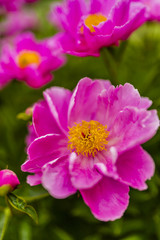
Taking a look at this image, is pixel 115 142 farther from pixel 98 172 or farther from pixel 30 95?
pixel 30 95

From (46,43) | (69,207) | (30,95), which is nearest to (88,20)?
(46,43)

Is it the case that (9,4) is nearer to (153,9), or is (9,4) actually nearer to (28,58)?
(28,58)

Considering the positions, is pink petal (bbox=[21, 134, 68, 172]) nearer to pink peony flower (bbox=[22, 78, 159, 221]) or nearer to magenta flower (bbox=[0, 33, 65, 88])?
pink peony flower (bbox=[22, 78, 159, 221])

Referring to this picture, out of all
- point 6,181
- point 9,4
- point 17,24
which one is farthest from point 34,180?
point 17,24

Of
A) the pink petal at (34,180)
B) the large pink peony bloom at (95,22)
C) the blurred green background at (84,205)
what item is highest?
the large pink peony bloom at (95,22)

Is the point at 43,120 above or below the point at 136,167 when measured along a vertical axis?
above

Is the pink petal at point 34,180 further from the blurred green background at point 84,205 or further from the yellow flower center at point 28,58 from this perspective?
the yellow flower center at point 28,58

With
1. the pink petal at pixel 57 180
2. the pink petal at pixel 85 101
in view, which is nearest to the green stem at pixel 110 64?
the pink petal at pixel 85 101
